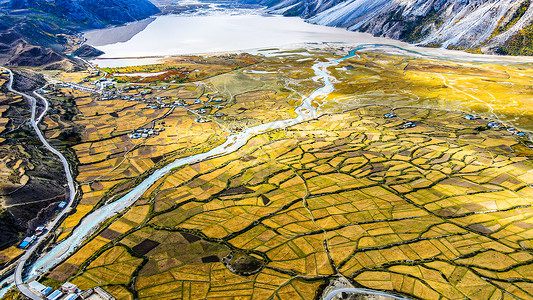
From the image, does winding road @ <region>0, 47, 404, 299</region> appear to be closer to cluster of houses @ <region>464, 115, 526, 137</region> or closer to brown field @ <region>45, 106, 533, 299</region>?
brown field @ <region>45, 106, 533, 299</region>

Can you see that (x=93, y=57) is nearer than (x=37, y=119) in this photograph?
No

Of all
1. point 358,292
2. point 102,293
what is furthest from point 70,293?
point 358,292

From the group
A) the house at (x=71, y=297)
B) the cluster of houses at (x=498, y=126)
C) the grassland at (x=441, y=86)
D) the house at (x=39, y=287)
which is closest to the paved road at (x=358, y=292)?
the house at (x=71, y=297)

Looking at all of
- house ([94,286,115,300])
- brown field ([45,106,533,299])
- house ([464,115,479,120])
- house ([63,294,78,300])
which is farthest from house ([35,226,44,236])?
house ([464,115,479,120])

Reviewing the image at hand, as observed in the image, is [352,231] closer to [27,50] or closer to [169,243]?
[169,243]

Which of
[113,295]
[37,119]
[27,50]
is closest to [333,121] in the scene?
[113,295]

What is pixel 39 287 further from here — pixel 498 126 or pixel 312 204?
pixel 498 126
